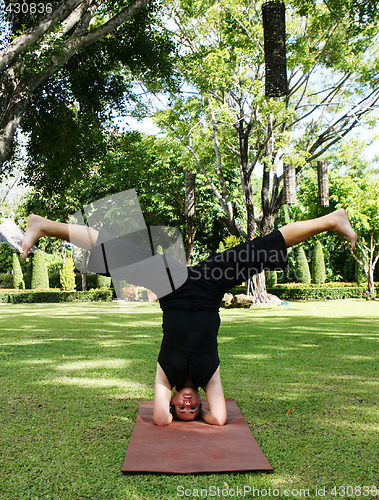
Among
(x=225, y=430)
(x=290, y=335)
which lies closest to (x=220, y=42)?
(x=290, y=335)

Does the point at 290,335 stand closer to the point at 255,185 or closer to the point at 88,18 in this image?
the point at 88,18

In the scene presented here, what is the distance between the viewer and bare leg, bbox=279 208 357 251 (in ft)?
13.4

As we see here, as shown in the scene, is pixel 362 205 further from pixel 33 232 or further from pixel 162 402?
pixel 33 232

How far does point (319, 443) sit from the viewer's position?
3510 millimetres

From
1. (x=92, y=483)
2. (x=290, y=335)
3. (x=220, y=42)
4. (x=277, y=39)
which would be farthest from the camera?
(x=220, y=42)

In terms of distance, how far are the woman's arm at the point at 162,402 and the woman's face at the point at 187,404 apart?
14 cm

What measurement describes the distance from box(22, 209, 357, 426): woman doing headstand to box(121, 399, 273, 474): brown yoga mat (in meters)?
0.16

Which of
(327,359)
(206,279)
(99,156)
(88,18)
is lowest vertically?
(327,359)

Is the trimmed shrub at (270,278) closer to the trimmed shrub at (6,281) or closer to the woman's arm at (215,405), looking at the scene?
the trimmed shrub at (6,281)

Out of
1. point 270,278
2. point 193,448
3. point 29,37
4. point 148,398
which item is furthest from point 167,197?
point 193,448

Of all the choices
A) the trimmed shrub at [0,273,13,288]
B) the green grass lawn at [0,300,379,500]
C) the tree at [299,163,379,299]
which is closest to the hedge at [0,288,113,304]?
the trimmed shrub at [0,273,13,288]

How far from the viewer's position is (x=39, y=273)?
1019 inches

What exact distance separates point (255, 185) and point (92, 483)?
39.1 m

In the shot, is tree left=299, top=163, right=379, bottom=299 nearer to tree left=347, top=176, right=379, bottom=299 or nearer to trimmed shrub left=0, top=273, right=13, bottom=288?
tree left=347, top=176, right=379, bottom=299
